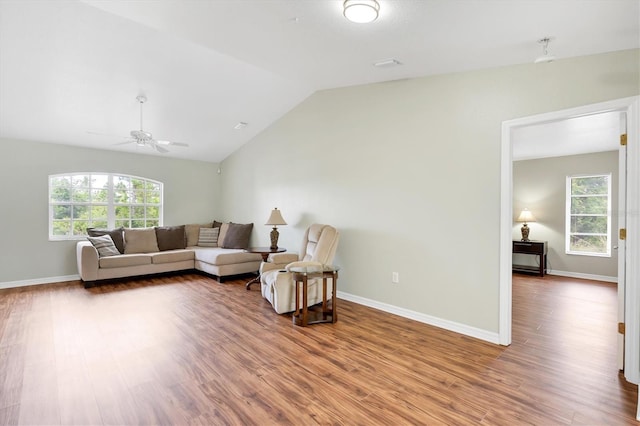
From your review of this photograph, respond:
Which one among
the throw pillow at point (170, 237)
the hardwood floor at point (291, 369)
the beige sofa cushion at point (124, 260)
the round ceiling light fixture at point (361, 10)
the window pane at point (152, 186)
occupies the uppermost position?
the round ceiling light fixture at point (361, 10)

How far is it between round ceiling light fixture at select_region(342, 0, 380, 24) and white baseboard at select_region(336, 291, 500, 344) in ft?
9.77

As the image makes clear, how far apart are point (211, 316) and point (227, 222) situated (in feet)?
12.2

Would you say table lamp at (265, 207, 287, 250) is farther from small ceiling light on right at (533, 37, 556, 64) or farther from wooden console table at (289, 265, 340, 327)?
small ceiling light on right at (533, 37, 556, 64)

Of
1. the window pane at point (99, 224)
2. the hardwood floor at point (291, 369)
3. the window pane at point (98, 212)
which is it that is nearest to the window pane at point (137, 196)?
the window pane at point (98, 212)

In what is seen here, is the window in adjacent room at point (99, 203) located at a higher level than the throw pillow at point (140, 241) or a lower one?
higher

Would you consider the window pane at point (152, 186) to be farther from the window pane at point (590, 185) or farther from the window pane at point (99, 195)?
the window pane at point (590, 185)

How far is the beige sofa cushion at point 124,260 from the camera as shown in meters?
5.18

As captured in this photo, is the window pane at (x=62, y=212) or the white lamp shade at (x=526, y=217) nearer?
the window pane at (x=62, y=212)

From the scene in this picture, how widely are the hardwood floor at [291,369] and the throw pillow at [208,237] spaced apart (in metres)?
2.71

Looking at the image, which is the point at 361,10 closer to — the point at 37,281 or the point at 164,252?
the point at 164,252

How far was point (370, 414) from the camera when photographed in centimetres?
192

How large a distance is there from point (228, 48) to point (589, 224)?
7.22 metres

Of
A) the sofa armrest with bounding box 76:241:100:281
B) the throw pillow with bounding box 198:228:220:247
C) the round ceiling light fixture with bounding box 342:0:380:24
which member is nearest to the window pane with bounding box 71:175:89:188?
the sofa armrest with bounding box 76:241:100:281

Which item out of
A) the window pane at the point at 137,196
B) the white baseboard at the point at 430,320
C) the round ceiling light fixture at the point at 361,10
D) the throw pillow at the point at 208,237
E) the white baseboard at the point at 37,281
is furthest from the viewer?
the throw pillow at the point at 208,237
